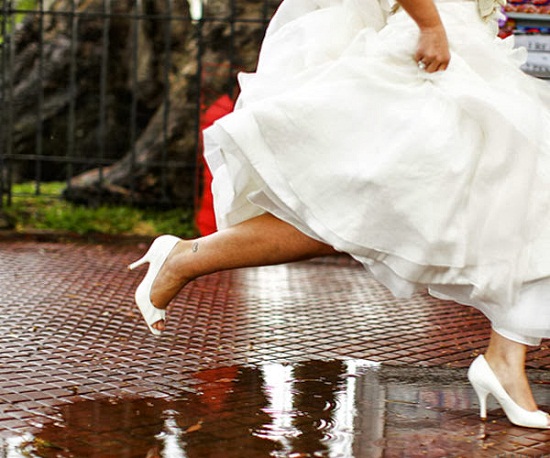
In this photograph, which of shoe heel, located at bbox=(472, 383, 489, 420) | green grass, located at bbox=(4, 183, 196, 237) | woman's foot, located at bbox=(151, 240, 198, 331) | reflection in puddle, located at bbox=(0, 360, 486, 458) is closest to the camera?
reflection in puddle, located at bbox=(0, 360, 486, 458)

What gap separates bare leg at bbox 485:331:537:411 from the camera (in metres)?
3.35

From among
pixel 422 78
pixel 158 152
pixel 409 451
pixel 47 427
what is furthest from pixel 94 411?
pixel 158 152

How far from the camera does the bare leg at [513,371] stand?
3350mm

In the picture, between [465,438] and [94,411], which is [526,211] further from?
[94,411]

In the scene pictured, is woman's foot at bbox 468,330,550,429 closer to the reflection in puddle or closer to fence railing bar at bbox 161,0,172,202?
the reflection in puddle

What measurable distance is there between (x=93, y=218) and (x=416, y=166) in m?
5.91

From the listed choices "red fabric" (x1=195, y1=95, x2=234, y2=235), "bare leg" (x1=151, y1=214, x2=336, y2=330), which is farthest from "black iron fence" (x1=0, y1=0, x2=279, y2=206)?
"bare leg" (x1=151, y1=214, x2=336, y2=330)

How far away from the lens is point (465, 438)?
3.18 m

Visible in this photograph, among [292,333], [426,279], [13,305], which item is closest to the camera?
[426,279]

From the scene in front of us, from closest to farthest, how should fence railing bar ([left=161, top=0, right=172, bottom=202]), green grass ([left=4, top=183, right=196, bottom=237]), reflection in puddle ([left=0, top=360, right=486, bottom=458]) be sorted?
reflection in puddle ([left=0, top=360, right=486, bottom=458]) → green grass ([left=4, top=183, right=196, bottom=237]) → fence railing bar ([left=161, top=0, right=172, bottom=202])

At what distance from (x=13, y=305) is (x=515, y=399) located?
2.91 m

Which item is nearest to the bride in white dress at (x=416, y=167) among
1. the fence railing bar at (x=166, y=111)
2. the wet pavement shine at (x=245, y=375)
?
the wet pavement shine at (x=245, y=375)

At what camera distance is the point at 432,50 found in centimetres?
328

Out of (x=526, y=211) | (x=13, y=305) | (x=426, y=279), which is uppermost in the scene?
(x=526, y=211)
